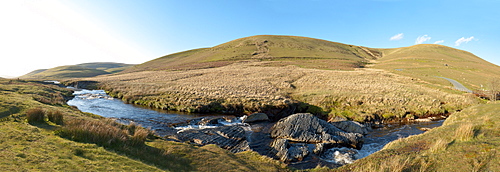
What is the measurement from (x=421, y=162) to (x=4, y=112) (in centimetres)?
2010

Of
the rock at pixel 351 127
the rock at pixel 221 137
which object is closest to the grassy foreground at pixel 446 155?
the rock at pixel 351 127

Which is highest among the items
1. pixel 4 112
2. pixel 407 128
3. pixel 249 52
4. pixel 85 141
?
pixel 249 52

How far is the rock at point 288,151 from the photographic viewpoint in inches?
517

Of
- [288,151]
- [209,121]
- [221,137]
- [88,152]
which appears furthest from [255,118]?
[88,152]

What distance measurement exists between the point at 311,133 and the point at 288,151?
387 centimetres

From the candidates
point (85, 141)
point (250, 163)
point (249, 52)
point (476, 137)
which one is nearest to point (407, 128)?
point (476, 137)

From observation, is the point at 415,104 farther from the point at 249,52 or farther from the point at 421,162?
the point at 249,52

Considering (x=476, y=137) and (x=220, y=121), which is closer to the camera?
(x=476, y=137)

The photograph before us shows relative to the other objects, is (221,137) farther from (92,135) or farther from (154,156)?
(92,135)

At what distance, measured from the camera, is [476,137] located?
9.80m

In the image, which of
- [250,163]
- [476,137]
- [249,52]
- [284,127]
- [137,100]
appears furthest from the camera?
[249,52]

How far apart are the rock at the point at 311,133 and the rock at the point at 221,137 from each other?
124 inches

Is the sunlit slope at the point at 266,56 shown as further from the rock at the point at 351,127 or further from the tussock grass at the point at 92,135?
Answer: the tussock grass at the point at 92,135

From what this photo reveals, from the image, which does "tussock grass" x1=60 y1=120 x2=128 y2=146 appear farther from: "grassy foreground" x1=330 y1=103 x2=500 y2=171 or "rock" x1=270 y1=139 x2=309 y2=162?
"grassy foreground" x1=330 y1=103 x2=500 y2=171
